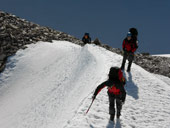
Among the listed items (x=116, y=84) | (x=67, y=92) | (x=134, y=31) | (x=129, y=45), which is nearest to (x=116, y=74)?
(x=116, y=84)

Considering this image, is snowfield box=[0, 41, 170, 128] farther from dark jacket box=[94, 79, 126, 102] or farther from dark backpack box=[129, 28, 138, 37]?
dark backpack box=[129, 28, 138, 37]

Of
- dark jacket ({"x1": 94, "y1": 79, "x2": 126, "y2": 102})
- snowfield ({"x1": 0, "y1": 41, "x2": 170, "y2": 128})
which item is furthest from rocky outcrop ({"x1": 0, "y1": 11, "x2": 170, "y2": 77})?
dark jacket ({"x1": 94, "y1": 79, "x2": 126, "y2": 102})

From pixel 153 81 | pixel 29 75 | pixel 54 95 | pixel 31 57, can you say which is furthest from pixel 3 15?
pixel 153 81

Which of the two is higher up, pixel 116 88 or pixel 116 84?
pixel 116 84

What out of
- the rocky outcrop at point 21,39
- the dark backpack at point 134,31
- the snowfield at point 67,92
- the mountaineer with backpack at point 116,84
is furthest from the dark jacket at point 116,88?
the rocky outcrop at point 21,39

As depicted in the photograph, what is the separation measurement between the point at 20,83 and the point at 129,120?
14.1 m

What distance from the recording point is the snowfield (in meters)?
7.70

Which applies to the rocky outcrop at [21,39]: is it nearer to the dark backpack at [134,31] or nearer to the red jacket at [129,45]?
the red jacket at [129,45]

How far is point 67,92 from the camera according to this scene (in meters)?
12.6

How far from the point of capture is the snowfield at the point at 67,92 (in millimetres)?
7703

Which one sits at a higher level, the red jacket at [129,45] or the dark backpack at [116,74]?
the red jacket at [129,45]

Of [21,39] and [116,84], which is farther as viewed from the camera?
[21,39]

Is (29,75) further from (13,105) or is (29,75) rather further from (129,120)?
(129,120)

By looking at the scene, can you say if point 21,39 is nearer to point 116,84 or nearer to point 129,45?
point 129,45
